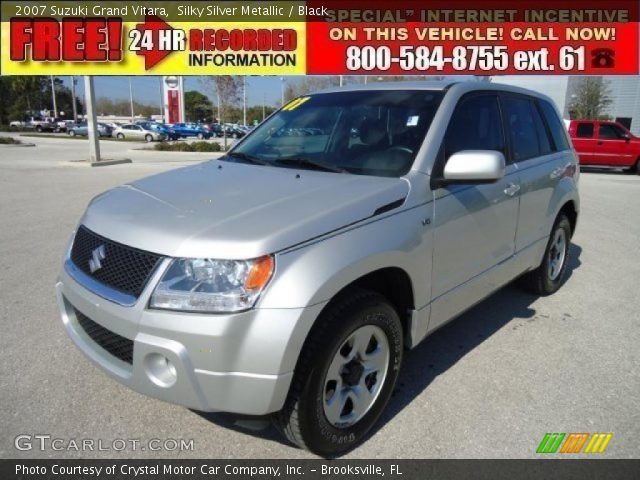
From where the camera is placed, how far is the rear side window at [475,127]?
319 cm

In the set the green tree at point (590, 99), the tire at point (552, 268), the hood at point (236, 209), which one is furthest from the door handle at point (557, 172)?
the green tree at point (590, 99)

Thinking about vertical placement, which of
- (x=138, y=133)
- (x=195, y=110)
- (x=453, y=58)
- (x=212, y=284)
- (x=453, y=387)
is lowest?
(x=453, y=387)

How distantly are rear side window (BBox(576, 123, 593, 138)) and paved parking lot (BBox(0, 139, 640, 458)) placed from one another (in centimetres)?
1512

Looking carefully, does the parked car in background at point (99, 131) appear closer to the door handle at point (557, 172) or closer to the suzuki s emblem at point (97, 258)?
the door handle at point (557, 172)

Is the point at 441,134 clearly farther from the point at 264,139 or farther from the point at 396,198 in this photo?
the point at 264,139

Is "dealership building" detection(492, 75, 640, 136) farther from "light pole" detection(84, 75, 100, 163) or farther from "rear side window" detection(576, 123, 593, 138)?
"light pole" detection(84, 75, 100, 163)

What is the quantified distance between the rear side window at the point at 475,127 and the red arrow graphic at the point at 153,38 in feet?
55.9

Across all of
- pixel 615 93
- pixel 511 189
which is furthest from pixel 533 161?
pixel 615 93

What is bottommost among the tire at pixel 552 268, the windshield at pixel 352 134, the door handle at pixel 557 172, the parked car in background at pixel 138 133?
the tire at pixel 552 268

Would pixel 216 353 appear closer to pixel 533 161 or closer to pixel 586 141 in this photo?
pixel 533 161

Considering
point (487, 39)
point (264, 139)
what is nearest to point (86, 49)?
point (487, 39)

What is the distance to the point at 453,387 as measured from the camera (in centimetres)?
320

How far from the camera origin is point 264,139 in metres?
3.83

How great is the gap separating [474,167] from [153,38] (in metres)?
18.7
